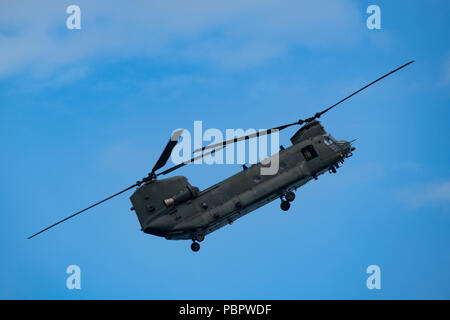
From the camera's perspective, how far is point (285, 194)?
2384 inches

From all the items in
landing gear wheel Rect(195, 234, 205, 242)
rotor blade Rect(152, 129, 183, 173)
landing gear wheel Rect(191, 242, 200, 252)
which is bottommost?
landing gear wheel Rect(191, 242, 200, 252)

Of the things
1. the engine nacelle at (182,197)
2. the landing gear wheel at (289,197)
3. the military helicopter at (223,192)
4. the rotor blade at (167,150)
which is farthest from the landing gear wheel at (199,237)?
the landing gear wheel at (289,197)

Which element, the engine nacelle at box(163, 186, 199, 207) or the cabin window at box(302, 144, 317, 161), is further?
the cabin window at box(302, 144, 317, 161)

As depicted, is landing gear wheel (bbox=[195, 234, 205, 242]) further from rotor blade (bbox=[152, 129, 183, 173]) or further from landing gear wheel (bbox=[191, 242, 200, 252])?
rotor blade (bbox=[152, 129, 183, 173])

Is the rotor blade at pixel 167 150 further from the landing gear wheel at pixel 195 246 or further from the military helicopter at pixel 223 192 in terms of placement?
the landing gear wheel at pixel 195 246

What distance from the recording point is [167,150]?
58250 millimetres

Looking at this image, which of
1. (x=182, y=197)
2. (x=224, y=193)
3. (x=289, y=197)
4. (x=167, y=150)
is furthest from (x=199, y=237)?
(x=289, y=197)

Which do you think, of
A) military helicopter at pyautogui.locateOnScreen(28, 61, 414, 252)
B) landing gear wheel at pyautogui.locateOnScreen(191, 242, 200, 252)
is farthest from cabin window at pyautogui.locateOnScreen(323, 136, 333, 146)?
landing gear wheel at pyautogui.locateOnScreen(191, 242, 200, 252)

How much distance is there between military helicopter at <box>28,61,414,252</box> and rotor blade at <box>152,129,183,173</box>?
0.08 meters

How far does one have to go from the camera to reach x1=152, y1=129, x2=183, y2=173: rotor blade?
5725cm
